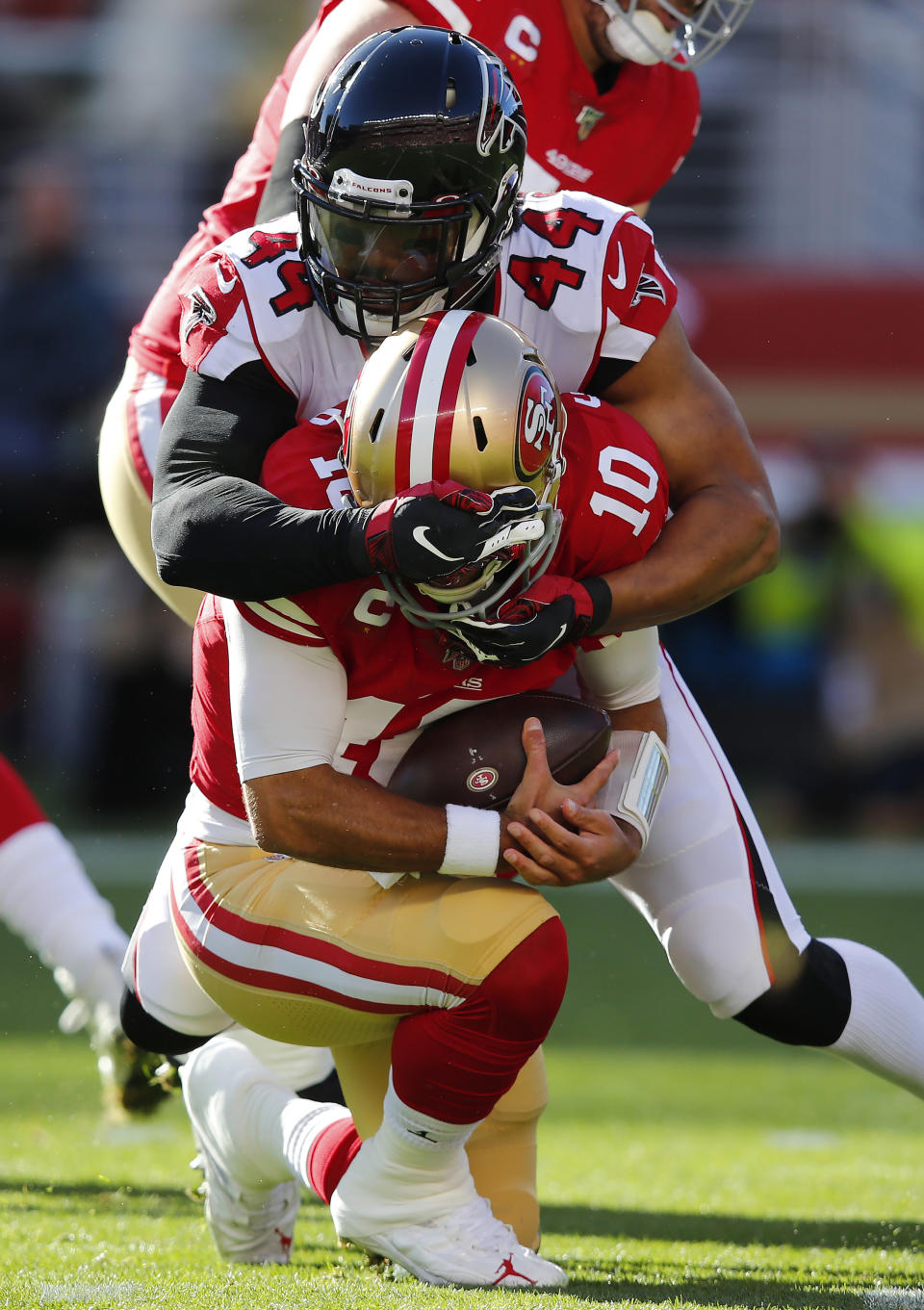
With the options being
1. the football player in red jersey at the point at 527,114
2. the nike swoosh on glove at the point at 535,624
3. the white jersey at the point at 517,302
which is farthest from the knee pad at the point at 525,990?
the football player in red jersey at the point at 527,114

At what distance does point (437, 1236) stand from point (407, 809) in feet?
1.88

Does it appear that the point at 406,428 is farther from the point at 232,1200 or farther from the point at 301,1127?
the point at 232,1200

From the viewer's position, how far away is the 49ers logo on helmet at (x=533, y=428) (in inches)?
84.2

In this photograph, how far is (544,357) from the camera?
2.42 m

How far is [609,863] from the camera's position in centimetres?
230

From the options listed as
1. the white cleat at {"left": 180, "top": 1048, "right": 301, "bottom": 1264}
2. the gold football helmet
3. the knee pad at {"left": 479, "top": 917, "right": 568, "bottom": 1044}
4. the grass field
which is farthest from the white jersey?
the grass field

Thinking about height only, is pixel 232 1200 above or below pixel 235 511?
below

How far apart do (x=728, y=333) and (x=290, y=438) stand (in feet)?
22.3

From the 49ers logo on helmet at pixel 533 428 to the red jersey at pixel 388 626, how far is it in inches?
5.7

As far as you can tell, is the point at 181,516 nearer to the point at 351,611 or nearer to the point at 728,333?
the point at 351,611

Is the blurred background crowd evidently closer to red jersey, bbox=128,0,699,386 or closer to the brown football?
red jersey, bbox=128,0,699,386

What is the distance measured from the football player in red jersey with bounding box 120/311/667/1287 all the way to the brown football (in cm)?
3

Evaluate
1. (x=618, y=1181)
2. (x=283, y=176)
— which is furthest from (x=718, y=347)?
(x=283, y=176)

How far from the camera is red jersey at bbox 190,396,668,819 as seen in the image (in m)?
2.22
